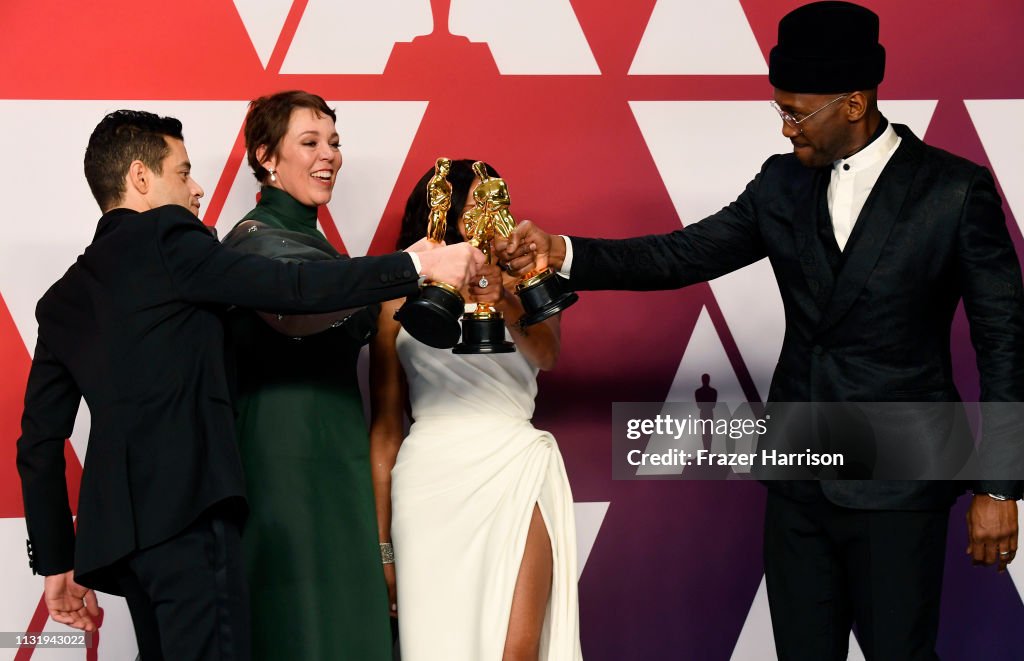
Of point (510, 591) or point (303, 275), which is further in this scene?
point (510, 591)

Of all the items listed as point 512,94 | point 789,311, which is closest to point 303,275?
point 789,311

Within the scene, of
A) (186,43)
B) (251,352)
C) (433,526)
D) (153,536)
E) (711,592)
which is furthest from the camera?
(711,592)

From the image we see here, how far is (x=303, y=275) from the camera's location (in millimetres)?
2441

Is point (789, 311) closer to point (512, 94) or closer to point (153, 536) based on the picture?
point (512, 94)

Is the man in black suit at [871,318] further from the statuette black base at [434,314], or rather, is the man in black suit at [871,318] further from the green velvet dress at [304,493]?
the green velvet dress at [304,493]

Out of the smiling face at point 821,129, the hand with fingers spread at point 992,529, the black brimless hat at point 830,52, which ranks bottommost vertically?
the hand with fingers spread at point 992,529

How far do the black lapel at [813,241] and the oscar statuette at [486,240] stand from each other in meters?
0.69

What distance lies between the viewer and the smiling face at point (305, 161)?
3.01 m

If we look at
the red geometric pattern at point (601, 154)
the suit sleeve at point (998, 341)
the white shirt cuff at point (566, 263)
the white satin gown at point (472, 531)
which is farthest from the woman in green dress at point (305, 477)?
the suit sleeve at point (998, 341)

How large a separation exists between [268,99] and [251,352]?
73 cm

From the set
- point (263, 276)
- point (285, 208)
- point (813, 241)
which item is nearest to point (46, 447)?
point (263, 276)

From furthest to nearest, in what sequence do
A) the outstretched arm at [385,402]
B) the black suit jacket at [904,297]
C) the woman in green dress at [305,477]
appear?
the outstretched arm at [385,402] → the woman in green dress at [305,477] → the black suit jacket at [904,297]

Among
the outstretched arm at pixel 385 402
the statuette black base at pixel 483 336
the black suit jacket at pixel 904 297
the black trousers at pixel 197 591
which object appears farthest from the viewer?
the outstretched arm at pixel 385 402

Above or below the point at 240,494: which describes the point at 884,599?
below
